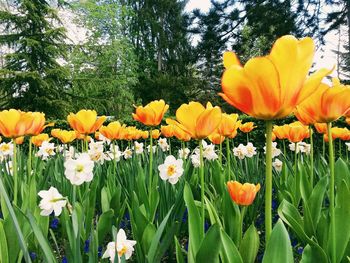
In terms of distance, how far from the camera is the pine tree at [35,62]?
1412cm

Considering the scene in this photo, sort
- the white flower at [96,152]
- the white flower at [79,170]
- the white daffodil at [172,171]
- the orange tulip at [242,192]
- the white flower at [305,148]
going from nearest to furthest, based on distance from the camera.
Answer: the orange tulip at [242,192] < the white flower at [79,170] < the white daffodil at [172,171] < the white flower at [96,152] < the white flower at [305,148]

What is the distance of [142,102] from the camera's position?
21250 mm

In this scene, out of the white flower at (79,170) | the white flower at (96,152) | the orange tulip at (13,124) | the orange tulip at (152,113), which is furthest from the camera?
the white flower at (96,152)

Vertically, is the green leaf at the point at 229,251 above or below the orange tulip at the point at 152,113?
below

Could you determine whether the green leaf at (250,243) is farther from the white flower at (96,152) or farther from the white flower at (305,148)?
the white flower at (305,148)

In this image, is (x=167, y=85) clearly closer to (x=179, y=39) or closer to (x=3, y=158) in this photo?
(x=179, y=39)

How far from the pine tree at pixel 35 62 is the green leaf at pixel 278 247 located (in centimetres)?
1407

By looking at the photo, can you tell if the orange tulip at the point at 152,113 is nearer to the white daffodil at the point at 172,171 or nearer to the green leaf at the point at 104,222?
the white daffodil at the point at 172,171

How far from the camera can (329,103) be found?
0.92 metres

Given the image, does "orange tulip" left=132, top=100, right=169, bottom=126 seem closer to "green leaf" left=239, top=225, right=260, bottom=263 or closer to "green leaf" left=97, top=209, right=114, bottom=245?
"green leaf" left=97, top=209, right=114, bottom=245

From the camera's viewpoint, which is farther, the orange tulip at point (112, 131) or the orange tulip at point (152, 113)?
the orange tulip at point (112, 131)

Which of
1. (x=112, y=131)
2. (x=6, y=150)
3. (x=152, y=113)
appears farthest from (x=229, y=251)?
(x=6, y=150)

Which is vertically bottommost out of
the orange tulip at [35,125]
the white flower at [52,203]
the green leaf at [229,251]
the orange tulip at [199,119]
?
the green leaf at [229,251]

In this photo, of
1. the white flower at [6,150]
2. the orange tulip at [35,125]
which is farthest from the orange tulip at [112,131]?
the white flower at [6,150]
